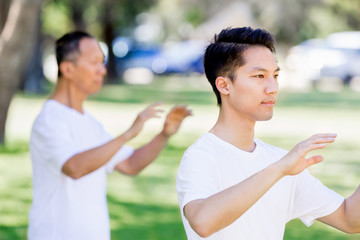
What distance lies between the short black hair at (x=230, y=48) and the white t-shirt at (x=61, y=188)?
1466 mm

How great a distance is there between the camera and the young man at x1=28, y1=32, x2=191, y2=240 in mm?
4148

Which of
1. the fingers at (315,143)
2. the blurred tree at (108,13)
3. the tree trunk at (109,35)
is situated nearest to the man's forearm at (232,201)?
the fingers at (315,143)

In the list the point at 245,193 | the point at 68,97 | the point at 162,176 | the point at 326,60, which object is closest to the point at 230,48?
the point at 245,193

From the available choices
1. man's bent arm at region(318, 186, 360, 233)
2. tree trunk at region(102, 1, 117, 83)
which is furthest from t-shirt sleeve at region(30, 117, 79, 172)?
tree trunk at region(102, 1, 117, 83)

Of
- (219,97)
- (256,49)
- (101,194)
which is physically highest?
(256,49)

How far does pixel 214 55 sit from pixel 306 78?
34291mm

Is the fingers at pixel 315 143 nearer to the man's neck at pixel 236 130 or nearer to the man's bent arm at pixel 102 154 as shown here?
the man's neck at pixel 236 130

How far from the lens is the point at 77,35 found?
4859mm

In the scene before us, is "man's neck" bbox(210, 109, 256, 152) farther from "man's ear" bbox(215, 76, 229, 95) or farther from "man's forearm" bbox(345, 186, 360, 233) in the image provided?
"man's forearm" bbox(345, 186, 360, 233)

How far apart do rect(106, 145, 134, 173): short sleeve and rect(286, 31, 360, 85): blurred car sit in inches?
1238

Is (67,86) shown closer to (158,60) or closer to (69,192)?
(69,192)

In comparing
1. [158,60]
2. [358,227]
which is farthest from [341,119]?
[158,60]

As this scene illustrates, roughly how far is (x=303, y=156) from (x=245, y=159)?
18.6 inches

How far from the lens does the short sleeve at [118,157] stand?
15.4ft
